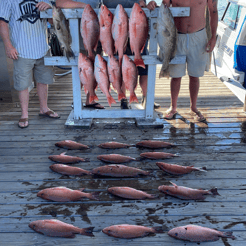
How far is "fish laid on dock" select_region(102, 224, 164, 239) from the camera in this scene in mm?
2023

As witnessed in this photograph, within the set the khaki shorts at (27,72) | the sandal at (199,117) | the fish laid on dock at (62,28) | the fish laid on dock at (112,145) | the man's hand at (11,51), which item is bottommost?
the fish laid on dock at (112,145)

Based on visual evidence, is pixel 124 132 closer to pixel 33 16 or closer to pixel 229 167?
pixel 229 167

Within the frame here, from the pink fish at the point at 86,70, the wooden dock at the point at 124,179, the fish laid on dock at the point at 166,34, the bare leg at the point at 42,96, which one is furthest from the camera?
the bare leg at the point at 42,96

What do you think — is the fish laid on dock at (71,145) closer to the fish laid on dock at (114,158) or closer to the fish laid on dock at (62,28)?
the fish laid on dock at (114,158)

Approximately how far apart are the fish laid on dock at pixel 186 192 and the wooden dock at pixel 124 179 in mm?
41

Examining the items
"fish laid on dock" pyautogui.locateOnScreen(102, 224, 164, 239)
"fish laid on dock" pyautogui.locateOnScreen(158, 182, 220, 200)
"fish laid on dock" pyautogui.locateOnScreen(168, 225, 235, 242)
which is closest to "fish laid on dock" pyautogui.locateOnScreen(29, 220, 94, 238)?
"fish laid on dock" pyautogui.locateOnScreen(102, 224, 164, 239)

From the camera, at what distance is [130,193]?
2408 millimetres

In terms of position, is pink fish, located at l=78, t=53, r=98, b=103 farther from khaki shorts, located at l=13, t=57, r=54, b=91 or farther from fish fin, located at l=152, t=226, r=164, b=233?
fish fin, located at l=152, t=226, r=164, b=233

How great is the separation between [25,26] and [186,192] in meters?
2.76

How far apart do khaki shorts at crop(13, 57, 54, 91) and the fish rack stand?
34cm

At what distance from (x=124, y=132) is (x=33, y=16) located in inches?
72.6

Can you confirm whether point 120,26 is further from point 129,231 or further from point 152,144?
point 129,231

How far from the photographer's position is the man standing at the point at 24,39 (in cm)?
349

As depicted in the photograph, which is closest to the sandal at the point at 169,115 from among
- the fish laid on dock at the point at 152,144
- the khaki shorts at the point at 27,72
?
the fish laid on dock at the point at 152,144
